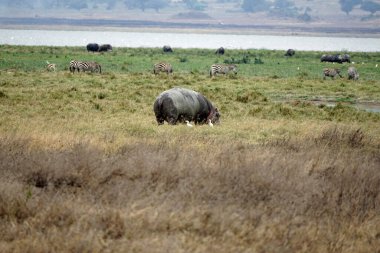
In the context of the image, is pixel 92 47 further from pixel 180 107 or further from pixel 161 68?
pixel 180 107

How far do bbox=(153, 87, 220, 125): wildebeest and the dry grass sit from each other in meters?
6.25

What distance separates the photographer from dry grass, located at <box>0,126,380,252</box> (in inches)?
285

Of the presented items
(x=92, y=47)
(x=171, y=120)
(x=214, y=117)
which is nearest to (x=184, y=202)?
(x=171, y=120)

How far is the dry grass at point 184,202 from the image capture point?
7.24 meters

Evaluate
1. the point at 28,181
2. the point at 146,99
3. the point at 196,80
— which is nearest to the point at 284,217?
the point at 28,181

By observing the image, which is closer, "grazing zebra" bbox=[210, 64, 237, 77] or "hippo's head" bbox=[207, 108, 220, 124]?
"hippo's head" bbox=[207, 108, 220, 124]

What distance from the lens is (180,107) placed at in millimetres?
17656

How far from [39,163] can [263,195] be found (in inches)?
132

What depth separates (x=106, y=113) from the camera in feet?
67.7

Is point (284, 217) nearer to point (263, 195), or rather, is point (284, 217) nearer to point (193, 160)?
point (263, 195)

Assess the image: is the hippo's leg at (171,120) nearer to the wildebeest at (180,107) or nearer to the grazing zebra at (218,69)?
the wildebeest at (180,107)

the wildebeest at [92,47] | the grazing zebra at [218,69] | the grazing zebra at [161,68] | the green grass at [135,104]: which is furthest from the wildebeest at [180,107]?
the wildebeest at [92,47]

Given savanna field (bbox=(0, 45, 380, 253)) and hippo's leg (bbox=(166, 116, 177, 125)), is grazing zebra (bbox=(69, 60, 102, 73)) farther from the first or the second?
savanna field (bbox=(0, 45, 380, 253))

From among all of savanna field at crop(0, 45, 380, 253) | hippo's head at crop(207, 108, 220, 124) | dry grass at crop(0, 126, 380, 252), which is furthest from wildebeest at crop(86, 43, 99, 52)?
dry grass at crop(0, 126, 380, 252)
